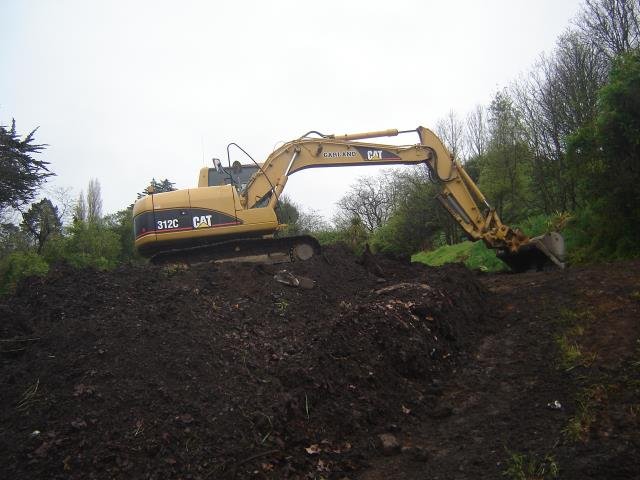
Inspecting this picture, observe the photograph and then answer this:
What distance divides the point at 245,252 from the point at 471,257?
9.36 meters

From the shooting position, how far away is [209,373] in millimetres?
4504

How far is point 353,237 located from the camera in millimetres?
27562

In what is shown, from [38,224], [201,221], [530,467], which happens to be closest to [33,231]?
[38,224]

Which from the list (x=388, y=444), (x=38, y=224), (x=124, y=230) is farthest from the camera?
(x=124, y=230)

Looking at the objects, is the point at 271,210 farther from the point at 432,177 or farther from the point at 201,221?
the point at 432,177

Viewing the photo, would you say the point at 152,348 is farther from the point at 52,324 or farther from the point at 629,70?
the point at 629,70

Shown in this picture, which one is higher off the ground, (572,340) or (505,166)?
(505,166)

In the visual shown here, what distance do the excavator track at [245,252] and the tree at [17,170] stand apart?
1442 centimetres

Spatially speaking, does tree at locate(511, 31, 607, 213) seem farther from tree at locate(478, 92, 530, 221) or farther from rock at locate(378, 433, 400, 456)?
rock at locate(378, 433, 400, 456)

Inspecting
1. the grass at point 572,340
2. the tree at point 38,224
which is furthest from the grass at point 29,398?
the tree at point 38,224

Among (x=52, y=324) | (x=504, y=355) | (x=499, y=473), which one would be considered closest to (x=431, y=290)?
(x=504, y=355)

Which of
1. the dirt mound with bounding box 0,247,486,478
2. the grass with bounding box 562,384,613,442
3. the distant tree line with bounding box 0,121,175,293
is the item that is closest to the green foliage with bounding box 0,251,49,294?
the distant tree line with bounding box 0,121,175,293

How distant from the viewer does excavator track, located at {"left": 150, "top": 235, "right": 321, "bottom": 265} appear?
1000 centimetres

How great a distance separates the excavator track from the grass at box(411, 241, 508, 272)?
14.6ft
